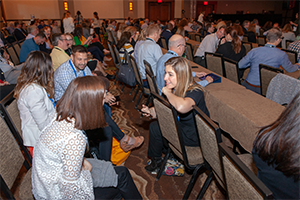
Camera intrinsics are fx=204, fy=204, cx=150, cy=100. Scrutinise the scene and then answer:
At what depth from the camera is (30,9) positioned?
1673 cm

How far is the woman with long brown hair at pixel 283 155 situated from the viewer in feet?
2.91

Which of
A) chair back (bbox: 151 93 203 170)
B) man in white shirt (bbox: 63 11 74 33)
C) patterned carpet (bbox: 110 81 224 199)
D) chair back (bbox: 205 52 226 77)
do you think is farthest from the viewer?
man in white shirt (bbox: 63 11 74 33)

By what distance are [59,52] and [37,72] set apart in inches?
58.4

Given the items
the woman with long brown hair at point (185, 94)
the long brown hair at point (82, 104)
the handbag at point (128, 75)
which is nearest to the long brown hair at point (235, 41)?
the handbag at point (128, 75)

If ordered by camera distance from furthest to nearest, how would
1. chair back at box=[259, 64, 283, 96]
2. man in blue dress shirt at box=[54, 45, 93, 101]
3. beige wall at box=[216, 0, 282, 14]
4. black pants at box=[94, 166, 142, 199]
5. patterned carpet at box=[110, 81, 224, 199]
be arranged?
beige wall at box=[216, 0, 282, 14]
man in blue dress shirt at box=[54, 45, 93, 101]
chair back at box=[259, 64, 283, 96]
patterned carpet at box=[110, 81, 224, 199]
black pants at box=[94, 166, 142, 199]

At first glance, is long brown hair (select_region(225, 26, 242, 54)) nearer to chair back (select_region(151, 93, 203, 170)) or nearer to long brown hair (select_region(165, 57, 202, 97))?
long brown hair (select_region(165, 57, 202, 97))

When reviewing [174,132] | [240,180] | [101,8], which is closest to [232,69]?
[174,132]

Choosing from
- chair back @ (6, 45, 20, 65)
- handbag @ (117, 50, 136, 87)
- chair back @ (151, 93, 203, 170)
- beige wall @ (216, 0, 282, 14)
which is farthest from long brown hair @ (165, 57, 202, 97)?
beige wall @ (216, 0, 282, 14)

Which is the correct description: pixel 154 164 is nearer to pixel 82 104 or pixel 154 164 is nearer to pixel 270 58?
pixel 82 104

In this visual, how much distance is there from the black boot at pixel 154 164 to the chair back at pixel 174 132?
51cm

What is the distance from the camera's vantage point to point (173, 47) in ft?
9.07

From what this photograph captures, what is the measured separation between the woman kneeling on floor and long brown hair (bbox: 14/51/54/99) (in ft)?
2.84

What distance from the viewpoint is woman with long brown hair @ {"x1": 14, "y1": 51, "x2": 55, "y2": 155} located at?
72.1 inches

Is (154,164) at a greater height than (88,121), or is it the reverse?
(88,121)
